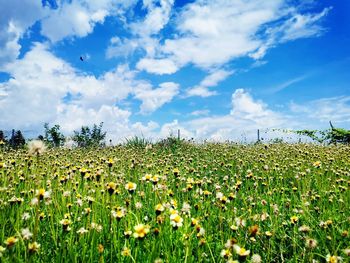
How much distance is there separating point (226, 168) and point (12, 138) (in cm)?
2031

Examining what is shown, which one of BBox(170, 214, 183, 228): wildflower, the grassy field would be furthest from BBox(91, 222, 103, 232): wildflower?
BBox(170, 214, 183, 228): wildflower

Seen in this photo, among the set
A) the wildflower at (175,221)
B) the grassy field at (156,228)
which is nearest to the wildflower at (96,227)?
the grassy field at (156,228)

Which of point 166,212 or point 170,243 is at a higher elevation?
point 166,212

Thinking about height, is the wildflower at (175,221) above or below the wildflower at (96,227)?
above

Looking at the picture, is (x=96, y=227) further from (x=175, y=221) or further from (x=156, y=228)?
(x=175, y=221)

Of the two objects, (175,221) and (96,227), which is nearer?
(175,221)

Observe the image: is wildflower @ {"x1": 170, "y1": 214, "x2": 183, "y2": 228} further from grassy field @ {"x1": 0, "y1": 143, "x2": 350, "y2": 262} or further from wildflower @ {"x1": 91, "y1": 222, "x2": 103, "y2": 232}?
wildflower @ {"x1": 91, "y1": 222, "x2": 103, "y2": 232}

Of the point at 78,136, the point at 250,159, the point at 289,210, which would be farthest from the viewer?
the point at 78,136

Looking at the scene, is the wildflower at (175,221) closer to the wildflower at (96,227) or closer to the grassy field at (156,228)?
the grassy field at (156,228)

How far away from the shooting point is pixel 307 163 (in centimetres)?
955

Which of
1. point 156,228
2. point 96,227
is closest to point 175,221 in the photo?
point 156,228

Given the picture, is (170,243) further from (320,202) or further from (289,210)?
(320,202)

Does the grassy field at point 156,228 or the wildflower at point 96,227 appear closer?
the grassy field at point 156,228

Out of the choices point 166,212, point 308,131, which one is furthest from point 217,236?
point 308,131
